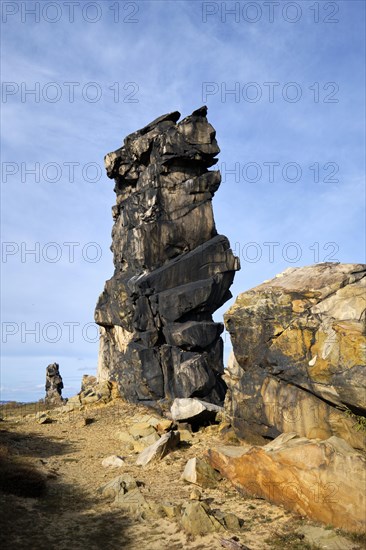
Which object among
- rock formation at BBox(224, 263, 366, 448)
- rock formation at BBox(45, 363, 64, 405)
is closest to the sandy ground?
rock formation at BBox(224, 263, 366, 448)

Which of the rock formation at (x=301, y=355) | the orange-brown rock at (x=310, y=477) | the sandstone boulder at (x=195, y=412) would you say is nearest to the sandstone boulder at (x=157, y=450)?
the rock formation at (x=301, y=355)

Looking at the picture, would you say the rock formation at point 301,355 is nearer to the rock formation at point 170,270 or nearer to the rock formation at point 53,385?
the rock formation at point 170,270

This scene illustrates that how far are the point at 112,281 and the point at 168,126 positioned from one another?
704 inches

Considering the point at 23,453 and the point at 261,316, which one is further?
the point at 23,453

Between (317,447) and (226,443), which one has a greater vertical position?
(317,447)

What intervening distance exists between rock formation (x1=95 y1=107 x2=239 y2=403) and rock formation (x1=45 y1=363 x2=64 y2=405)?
19.7 meters

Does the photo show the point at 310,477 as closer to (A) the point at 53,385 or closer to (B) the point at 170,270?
(B) the point at 170,270

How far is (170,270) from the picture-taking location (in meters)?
45.0

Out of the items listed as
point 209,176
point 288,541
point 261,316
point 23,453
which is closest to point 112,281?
point 209,176

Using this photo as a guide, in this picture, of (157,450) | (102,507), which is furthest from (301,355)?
(102,507)

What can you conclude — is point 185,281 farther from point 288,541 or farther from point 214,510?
point 288,541

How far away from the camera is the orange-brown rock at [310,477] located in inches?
632

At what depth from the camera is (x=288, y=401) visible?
2280 centimetres

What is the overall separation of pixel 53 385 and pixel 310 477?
5520 cm
